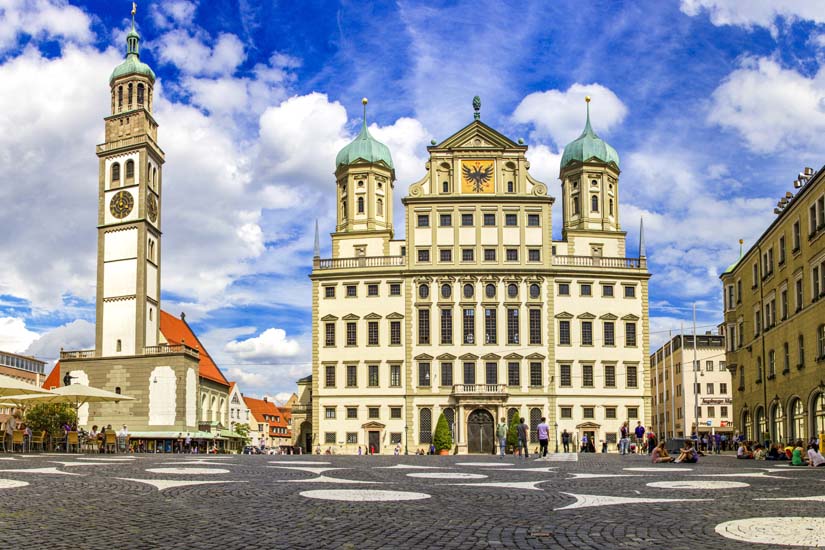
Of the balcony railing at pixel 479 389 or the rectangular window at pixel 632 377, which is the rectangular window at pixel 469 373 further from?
the rectangular window at pixel 632 377

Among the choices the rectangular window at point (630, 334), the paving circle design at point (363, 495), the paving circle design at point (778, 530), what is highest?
the rectangular window at point (630, 334)

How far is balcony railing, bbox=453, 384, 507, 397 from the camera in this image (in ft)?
245

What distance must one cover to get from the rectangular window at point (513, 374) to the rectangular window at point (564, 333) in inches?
161

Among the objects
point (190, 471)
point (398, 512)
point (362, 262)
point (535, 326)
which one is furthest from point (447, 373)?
point (398, 512)

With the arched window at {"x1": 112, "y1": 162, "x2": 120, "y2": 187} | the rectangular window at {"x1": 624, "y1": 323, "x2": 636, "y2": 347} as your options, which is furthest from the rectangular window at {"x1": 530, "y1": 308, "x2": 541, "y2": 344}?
the arched window at {"x1": 112, "y1": 162, "x2": 120, "y2": 187}

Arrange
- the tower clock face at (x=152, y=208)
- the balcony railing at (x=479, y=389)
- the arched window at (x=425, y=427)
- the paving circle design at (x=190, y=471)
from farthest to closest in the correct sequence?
the arched window at (x=425, y=427) < the balcony railing at (x=479, y=389) < the tower clock face at (x=152, y=208) < the paving circle design at (x=190, y=471)

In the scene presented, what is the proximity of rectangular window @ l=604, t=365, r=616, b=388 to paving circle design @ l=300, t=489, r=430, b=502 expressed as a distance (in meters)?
61.6

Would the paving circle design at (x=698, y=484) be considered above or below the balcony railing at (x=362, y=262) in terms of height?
below

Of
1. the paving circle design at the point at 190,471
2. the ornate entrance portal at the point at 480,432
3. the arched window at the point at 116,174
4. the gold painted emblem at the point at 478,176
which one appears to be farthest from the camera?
the gold painted emblem at the point at 478,176

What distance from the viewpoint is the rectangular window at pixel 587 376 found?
7619 cm

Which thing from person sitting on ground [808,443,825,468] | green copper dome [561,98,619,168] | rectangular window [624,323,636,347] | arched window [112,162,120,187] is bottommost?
person sitting on ground [808,443,825,468]

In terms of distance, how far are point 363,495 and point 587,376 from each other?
6232cm

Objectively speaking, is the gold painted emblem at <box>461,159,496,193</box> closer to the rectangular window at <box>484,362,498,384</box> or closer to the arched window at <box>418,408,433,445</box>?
the rectangular window at <box>484,362,498,384</box>

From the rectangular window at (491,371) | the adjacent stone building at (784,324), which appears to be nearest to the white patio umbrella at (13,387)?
the adjacent stone building at (784,324)
